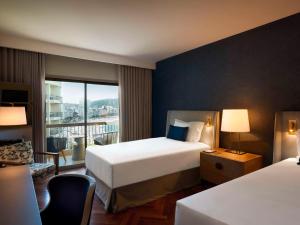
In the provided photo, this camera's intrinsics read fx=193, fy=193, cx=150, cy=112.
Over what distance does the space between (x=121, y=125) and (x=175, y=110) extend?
1.35 meters

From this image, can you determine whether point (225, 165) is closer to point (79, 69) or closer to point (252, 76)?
point (252, 76)

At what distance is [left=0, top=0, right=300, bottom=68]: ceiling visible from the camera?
234cm

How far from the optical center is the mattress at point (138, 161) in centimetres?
247

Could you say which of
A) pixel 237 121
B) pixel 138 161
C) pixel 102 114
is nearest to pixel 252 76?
pixel 237 121

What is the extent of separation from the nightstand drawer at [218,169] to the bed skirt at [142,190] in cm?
23

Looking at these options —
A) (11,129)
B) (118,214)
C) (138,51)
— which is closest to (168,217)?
(118,214)

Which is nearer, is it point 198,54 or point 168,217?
point 168,217

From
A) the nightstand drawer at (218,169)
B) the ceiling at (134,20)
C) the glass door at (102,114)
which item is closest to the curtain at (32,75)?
the ceiling at (134,20)

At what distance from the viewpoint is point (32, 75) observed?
364 centimetres

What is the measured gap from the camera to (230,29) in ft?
10.1

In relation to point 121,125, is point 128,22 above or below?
above

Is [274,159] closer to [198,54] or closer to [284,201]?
[284,201]

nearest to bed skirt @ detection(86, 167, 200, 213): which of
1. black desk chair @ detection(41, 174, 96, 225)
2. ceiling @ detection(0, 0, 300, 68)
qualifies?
black desk chair @ detection(41, 174, 96, 225)

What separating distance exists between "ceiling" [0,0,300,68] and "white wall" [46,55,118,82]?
0.50 m
